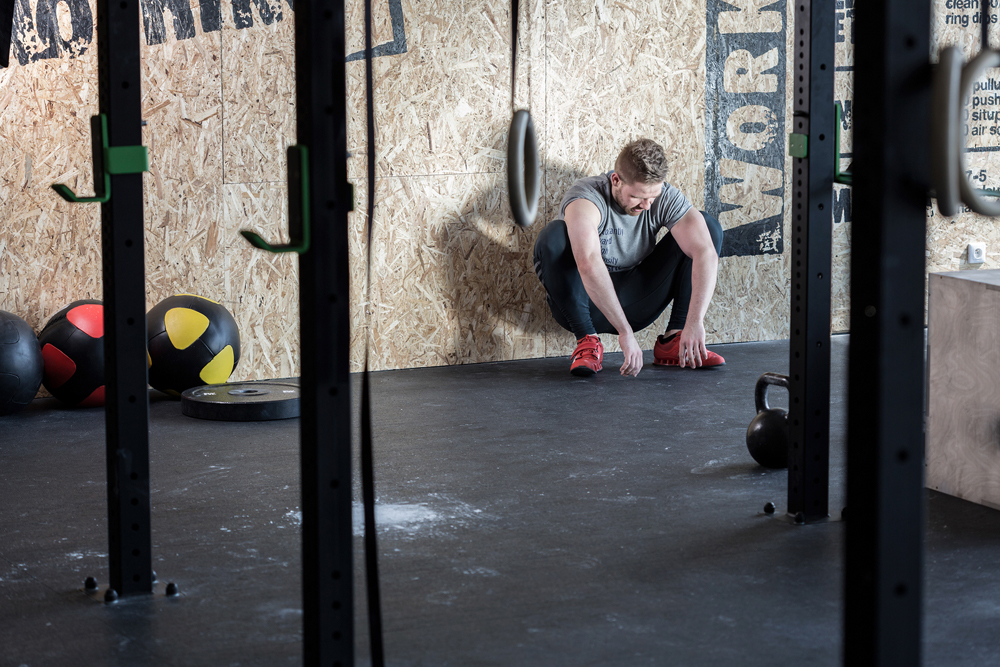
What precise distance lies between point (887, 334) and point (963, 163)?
182 millimetres

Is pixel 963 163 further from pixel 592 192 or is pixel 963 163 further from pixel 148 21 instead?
pixel 148 21

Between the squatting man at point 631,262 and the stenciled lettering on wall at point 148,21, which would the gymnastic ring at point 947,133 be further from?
the stenciled lettering on wall at point 148,21

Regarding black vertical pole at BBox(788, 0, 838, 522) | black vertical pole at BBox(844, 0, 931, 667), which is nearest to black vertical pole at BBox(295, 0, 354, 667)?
black vertical pole at BBox(844, 0, 931, 667)

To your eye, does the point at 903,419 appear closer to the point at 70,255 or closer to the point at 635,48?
the point at 70,255

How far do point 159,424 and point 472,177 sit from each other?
1806 millimetres

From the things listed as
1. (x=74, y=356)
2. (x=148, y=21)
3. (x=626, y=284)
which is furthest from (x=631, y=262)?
(x=74, y=356)

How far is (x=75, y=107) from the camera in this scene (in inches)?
169

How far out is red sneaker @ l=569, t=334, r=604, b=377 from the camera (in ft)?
15.6

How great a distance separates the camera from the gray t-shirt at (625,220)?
486cm

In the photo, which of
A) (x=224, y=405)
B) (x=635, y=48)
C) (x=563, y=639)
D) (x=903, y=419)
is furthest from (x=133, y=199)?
(x=635, y=48)

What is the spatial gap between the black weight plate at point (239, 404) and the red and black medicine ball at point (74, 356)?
1.10 ft

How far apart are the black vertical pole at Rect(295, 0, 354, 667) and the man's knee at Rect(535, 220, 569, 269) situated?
3.34 m

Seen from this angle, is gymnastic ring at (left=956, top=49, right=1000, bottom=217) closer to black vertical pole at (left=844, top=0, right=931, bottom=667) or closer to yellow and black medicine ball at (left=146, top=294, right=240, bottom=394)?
black vertical pole at (left=844, top=0, right=931, bottom=667)

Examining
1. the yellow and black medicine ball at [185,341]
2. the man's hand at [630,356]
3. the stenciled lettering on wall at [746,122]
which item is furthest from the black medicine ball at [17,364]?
the stenciled lettering on wall at [746,122]
